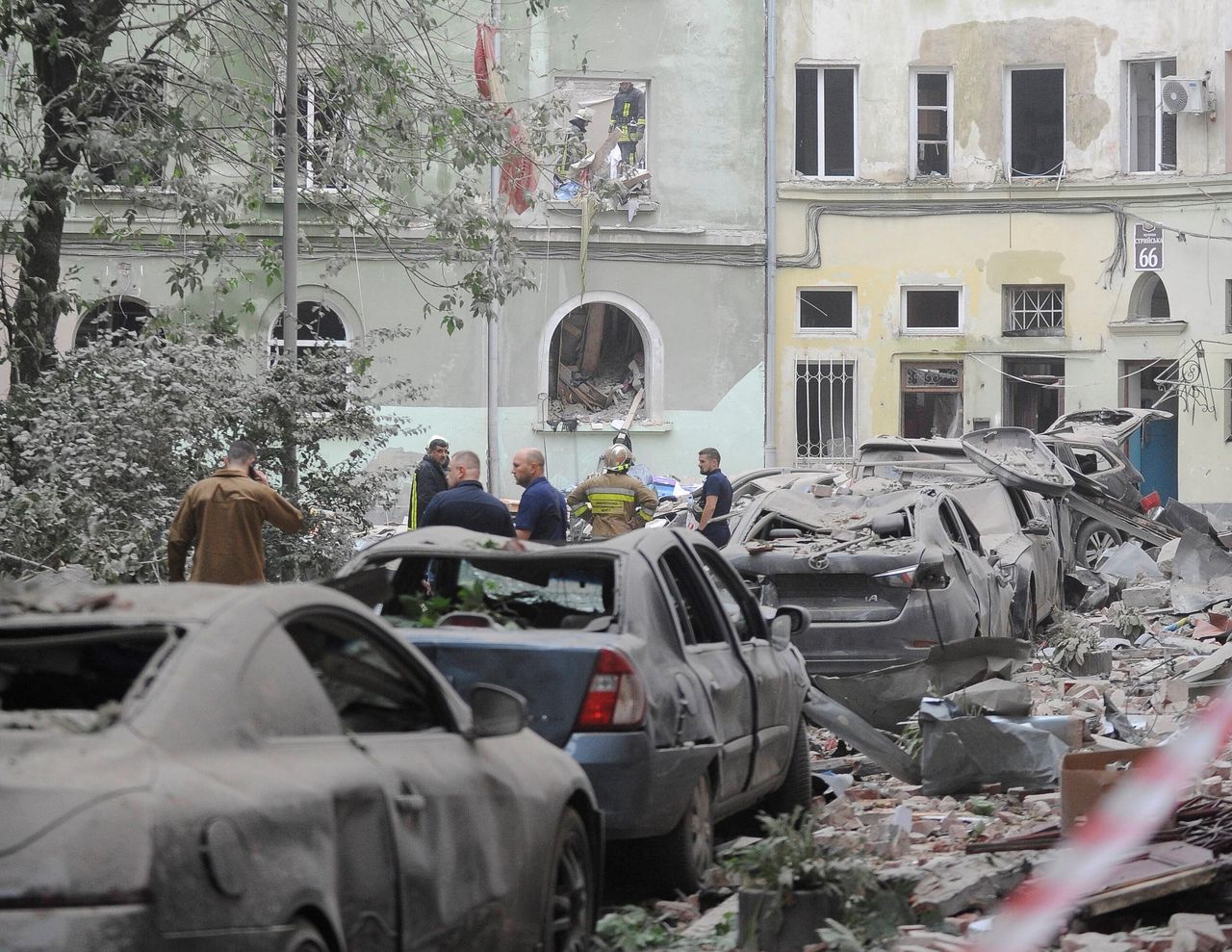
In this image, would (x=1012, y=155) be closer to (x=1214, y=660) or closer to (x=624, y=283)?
(x=624, y=283)

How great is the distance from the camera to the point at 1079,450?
22594mm

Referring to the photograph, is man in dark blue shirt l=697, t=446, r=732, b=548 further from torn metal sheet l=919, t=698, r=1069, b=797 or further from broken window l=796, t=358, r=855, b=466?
broken window l=796, t=358, r=855, b=466

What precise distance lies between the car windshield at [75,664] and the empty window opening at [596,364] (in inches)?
964

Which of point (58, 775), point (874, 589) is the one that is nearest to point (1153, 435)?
point (874, 589)

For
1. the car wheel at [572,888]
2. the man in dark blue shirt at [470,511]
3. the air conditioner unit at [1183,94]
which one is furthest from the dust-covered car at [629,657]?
the air conditioner unit at [1183,94]

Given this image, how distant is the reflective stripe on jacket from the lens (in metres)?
14.5

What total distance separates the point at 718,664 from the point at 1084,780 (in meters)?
1.53

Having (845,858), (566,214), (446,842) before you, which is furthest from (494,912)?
(566,214)

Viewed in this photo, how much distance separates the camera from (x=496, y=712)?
189 inches

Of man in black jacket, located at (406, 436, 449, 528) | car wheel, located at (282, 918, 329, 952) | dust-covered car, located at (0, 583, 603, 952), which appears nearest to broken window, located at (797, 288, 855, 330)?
man in black jacket, located at (406, 436, 449, 528)

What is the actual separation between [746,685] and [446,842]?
3.32m

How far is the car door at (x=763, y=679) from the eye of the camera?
Answer: 25.2 feet

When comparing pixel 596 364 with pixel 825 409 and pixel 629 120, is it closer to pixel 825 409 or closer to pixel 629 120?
pixel 825 409

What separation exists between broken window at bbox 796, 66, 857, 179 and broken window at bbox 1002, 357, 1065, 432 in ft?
14.2
